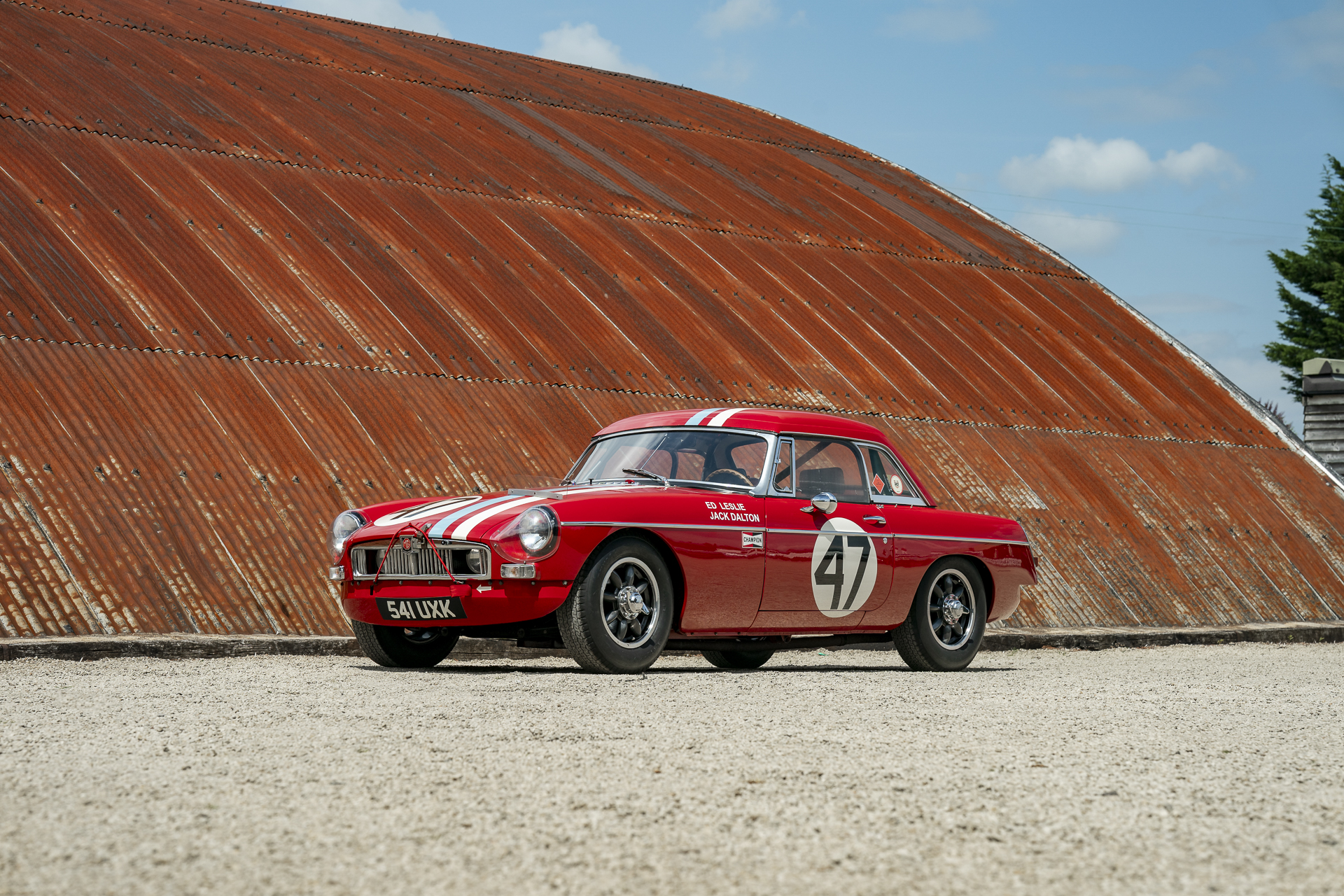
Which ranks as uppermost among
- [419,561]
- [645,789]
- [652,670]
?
[419,561]

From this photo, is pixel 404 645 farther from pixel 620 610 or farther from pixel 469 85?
pixel 469 85

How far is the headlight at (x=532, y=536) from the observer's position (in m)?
6.85

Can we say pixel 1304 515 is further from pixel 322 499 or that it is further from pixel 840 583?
pixel 322 499

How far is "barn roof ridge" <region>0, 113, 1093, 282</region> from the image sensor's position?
13609 millimetres

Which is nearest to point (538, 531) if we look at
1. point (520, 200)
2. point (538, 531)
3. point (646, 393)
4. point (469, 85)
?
point (538, 531)

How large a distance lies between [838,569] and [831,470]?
2.39 ft

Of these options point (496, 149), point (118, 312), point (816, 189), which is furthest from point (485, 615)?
point (816, 189)

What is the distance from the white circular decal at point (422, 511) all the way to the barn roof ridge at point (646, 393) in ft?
13.0

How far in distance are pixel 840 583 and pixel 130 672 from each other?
4165 millimetres

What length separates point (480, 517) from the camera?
7.12 m

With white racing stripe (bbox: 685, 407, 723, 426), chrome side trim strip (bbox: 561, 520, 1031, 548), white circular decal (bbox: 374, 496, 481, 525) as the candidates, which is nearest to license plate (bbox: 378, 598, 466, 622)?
white circular decal (bbox: 374, 496, 481, 525)

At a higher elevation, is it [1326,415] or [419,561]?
[1326,415]

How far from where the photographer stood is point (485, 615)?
6.97 metres

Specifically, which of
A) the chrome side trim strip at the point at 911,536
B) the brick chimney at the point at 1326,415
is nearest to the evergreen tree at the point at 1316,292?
the brick chimney at the point at 1326,415
